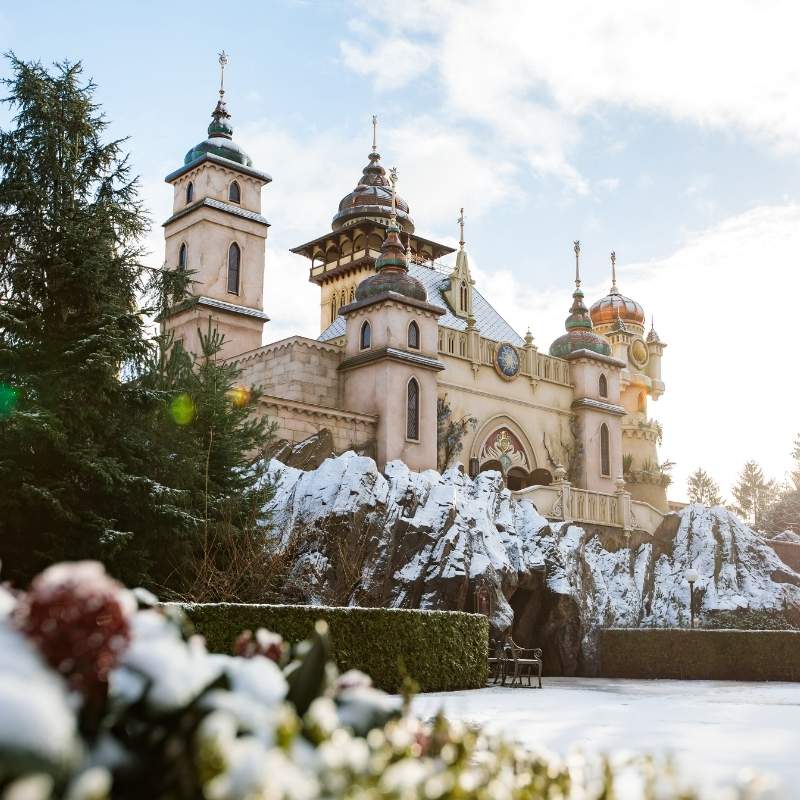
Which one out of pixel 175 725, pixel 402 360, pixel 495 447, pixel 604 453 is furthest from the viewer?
pixel 604 453

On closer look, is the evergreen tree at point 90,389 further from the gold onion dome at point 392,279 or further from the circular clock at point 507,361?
the circular clock at point 507,361

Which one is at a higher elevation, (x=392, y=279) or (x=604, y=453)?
(x=392, y=279)

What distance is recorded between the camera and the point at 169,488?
634 inches

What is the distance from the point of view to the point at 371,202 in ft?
155

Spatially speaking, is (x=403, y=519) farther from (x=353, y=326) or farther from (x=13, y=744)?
(x=13, y=744)

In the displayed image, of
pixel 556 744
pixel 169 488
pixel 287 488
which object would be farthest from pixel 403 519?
pixel 556 744

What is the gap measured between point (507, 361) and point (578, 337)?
15.7 ft

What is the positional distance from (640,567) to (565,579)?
6583 millimetres

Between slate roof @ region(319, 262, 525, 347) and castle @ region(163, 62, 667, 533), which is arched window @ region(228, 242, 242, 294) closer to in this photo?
castle @ region(163, 62, 667, 533)

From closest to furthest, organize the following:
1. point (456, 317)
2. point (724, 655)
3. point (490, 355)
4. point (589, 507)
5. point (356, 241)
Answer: point (724, 655) < point (589, 507) < point (490, 355) < point (456, 317) < point (356, 241)

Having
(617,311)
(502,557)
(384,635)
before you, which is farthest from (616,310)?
(384,635)

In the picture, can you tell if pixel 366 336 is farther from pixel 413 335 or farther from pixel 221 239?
pixel 221 239

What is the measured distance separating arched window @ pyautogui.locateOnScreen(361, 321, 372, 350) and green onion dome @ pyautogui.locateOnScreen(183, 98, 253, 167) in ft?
32.1

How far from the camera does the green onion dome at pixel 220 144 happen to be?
38.8 m
